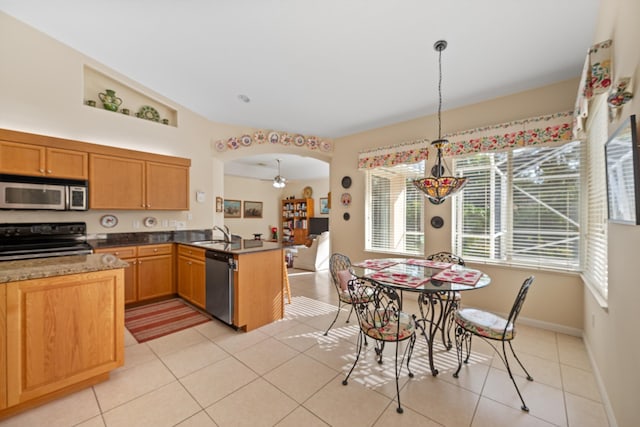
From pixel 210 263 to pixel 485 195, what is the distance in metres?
3.52

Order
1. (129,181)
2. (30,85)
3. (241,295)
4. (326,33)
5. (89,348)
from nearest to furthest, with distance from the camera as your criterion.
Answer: (89,348) → (326,33) → (241,295) → (30,85) → (129,181)

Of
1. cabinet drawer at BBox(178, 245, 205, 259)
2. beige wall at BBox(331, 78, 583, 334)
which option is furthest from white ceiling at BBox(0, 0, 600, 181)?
cabinet drawer at BBox(178, 245, 205, 259)

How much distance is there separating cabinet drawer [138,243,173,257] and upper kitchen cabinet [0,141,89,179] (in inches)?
43.8

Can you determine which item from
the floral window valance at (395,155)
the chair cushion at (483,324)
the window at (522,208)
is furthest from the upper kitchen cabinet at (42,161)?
the window at (522,208)

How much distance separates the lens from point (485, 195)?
325 cm

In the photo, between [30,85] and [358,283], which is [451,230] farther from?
[30,85]

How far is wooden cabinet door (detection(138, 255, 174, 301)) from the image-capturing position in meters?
3.44

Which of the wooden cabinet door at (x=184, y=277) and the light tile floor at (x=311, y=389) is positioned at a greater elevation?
the wooden cabinet door at (x=184, y=277)

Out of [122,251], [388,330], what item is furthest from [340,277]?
[122,251]

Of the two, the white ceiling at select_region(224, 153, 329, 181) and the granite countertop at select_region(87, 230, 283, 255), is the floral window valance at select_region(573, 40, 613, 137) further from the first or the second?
the white ceiling at select_region(224, 153, 329, 181)

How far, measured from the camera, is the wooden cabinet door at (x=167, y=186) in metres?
3.65

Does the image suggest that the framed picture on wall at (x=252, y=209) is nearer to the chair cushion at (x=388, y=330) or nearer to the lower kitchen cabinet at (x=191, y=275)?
the lower kitchen cabinet at (x=191, y=275)

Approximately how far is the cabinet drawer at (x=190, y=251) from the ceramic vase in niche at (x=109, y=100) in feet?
6.96

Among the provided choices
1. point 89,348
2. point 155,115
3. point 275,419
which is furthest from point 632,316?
point 155,115
